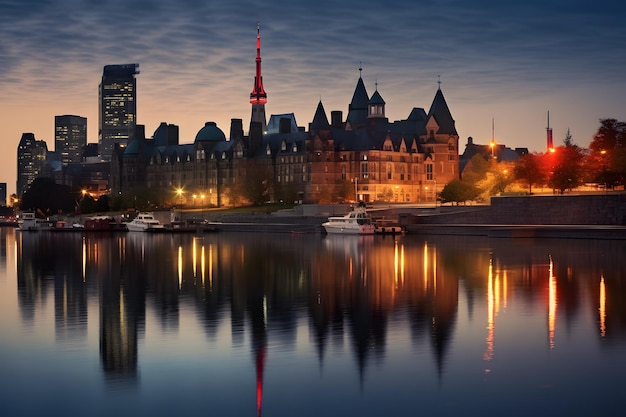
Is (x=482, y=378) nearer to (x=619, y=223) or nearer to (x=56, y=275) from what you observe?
(x=56, y=275)

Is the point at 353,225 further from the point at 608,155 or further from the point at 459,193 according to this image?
the point at 459,193

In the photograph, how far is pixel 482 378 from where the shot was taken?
856 inches

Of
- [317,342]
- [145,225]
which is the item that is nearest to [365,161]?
[145,225]

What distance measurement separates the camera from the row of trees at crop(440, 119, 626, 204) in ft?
324

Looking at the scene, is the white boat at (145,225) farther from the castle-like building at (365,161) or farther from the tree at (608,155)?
the tree at (608,155)

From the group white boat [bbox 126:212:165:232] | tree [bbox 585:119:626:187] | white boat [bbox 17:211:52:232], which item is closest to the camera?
tree [bbox 585:119:626:187]

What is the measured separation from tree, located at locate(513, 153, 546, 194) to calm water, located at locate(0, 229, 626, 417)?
66639 millimetres

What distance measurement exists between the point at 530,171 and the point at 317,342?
94636 millimetres

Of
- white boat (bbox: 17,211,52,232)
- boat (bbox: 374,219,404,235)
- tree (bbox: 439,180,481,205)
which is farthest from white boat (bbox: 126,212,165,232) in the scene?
tree (bbox: 439,180,481,205)

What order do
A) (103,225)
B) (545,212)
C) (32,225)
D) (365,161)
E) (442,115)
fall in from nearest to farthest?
(545,212) < (103,225) < (32,225) < (365,161) < (442,115)

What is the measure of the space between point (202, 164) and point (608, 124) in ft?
342

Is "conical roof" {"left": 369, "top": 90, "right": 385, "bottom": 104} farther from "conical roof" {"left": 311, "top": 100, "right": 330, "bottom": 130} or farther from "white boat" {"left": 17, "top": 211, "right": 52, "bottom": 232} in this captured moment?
"white boat" {"left": 17, "top": 211, "right": 52, "bottom": 232}

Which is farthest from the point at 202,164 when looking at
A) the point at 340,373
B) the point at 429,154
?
the point at 340,373

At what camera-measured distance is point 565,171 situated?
107562mm
